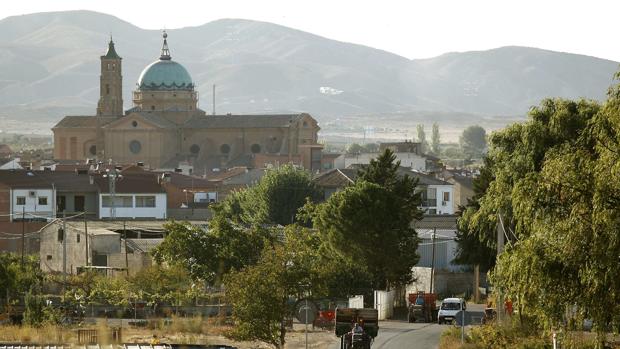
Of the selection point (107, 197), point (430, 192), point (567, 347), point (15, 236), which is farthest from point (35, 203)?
point (567, 347)

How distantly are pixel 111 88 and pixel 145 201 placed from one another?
3117 inches

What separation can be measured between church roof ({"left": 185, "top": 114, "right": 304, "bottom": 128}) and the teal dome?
7.60 meters

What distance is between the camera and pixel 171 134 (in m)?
167

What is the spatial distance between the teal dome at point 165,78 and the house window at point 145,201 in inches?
3314

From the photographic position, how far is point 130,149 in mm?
164250

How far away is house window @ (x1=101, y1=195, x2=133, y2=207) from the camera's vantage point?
92.2 meters

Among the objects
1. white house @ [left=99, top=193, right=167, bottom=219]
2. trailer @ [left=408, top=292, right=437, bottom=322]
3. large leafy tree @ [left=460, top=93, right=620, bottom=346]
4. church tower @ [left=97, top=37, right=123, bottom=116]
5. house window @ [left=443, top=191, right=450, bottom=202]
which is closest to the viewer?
large leafy tree @ [left=460, top=93, right=620, bottom=346]

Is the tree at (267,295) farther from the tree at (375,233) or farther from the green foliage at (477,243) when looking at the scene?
the green foliage at (477,243)

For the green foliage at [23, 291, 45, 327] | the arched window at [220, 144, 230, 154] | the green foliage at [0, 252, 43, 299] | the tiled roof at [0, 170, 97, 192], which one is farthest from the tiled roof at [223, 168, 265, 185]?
the green foliage at [23, 291, 45, 327]

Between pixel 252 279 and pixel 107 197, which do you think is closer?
pixel 252 279

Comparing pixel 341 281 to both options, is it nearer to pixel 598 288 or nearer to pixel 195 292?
pixel 195 292

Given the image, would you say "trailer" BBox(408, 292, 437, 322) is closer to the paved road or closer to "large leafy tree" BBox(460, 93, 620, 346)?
the paved road

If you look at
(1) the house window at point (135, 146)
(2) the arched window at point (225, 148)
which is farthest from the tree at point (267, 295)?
(2) the arched window at point (225, 148)

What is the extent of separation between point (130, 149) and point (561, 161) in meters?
138
